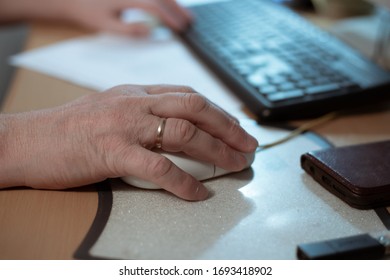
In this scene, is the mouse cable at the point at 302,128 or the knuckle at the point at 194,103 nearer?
the knuckle at the point at 194,103

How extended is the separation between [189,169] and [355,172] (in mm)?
192

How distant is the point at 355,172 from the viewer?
0.59 m

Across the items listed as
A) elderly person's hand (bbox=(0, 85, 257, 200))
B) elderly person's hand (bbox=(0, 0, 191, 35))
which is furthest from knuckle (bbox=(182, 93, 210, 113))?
elderly person's hand (bbox=(0, 0, 191, 35))

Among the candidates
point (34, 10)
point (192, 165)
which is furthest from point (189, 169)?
point (34, 10)

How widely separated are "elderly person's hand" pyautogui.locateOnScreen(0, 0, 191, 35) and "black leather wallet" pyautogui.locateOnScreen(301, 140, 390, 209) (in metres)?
0.54

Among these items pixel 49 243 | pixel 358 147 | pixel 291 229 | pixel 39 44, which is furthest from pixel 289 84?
pixel 39 44

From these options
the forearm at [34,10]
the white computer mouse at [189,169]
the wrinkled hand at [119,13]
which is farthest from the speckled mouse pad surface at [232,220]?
the forearm at [34,10]

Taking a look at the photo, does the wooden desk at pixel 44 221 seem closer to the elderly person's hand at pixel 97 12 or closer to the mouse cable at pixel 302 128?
the mouse cable at pixel 302 128

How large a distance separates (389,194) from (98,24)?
30.5 inches

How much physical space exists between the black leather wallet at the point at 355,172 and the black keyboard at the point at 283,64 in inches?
5.4

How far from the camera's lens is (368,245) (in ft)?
1.64

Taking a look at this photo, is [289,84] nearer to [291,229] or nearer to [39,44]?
[291,229]

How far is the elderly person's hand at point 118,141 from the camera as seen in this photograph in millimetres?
587

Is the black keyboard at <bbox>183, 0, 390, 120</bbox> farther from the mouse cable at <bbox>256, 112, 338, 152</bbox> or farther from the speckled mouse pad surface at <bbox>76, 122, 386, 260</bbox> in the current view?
the speckled mouse pad surface at <bbox>76, 122, 386, 260</bbox>
